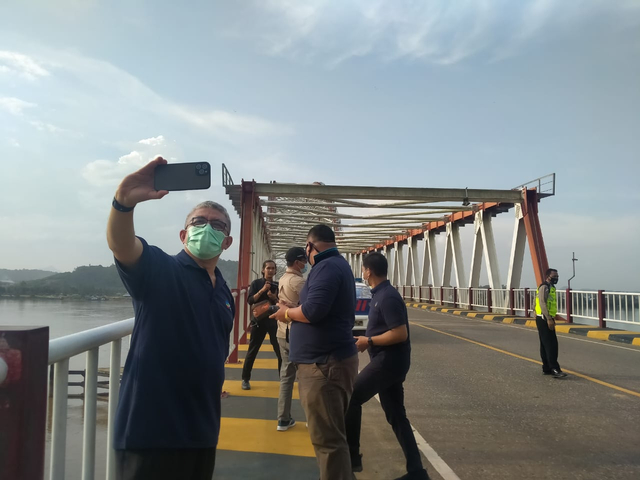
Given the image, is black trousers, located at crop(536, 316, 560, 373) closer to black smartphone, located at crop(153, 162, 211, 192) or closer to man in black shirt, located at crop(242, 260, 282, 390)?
man in black shirt, located at crop(242, 260, 282, 390)

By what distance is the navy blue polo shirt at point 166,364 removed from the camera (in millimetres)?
1836

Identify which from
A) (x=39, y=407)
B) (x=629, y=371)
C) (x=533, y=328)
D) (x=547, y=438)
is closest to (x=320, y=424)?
(x=39, y=407)

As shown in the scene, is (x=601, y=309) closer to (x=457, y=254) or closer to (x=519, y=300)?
(x=519, y=300)

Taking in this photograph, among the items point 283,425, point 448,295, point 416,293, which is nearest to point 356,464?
point 283,425

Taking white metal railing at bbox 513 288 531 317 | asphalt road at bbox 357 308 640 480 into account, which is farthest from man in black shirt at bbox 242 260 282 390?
white metal railing at bbox 513 288 531 317

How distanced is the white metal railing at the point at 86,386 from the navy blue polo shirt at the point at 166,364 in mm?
225

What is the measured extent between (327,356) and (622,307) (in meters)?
14.0

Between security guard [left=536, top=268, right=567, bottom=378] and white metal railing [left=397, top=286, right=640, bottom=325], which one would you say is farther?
white metal railing [left=397, top=286, right=640, bottom=325]

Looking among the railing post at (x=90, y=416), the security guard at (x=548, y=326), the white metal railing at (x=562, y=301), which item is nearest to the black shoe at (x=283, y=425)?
the railing post at (x=90, y=416)

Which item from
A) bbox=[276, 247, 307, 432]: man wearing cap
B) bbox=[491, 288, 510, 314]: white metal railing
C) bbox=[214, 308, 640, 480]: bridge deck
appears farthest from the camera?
bbox=[491, 288, 510, 314]: white metal railing

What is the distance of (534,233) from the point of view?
59.2 ft

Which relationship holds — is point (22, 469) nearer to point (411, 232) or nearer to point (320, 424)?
point (320, 424)

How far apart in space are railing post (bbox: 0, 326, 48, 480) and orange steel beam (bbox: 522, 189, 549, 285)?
61.8 ft

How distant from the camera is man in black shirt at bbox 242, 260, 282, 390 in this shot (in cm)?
632
